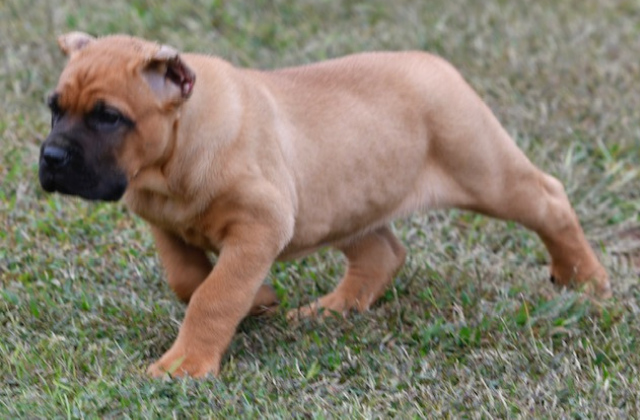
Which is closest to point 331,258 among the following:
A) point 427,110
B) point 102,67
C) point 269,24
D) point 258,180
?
point 427,110

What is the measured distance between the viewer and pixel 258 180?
5457 mm

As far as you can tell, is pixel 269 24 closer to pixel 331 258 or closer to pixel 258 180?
pixel 331 258

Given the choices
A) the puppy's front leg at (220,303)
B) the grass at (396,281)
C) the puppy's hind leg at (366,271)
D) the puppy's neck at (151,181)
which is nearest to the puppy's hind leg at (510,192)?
the grass at (396,281)

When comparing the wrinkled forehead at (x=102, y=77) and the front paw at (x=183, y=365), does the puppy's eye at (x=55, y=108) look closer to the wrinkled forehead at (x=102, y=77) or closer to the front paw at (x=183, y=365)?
the wrinkled forehead at (x=102, y=77)

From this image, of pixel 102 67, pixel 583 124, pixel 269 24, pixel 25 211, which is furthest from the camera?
pixel 269 24

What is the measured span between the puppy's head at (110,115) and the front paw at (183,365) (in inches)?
31.6

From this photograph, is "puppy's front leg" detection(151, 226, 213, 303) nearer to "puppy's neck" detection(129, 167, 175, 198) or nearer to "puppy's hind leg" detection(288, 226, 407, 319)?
"puppy's neck" detection(129, 167, 175, 198)

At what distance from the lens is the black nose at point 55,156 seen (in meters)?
4.95

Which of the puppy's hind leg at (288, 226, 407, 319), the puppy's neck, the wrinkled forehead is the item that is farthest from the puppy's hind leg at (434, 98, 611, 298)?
the wrinkled forehead

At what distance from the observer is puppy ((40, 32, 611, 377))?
16.6ft

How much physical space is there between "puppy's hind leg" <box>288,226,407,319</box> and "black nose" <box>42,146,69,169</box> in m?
1.84

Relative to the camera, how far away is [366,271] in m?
6.56

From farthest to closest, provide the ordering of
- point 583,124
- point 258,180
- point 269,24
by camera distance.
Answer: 1. point 269,24
2. point 583,124
3. point 258,180

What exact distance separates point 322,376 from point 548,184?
202cm
